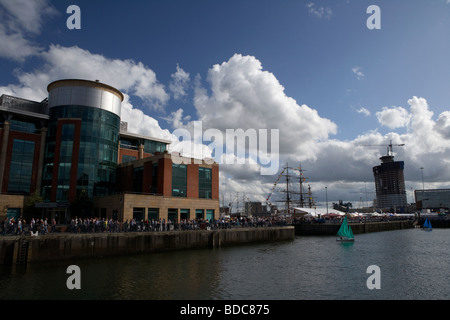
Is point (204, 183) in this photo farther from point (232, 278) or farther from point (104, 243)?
point (232, 278)

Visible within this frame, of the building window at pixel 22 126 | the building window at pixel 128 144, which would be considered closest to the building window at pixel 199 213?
the building window at pixel 128 144

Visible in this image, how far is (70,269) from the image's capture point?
28.9 metres

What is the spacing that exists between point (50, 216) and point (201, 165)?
28353 mm

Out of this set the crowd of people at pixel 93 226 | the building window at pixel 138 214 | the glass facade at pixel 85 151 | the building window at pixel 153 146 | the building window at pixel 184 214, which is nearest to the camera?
the crowd of people at pixel 93 226

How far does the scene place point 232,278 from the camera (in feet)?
86.0

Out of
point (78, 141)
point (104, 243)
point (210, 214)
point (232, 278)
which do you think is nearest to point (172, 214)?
point (210, 214)

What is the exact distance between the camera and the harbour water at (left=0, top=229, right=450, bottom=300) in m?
21.3

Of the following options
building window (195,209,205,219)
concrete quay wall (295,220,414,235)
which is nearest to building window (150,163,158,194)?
building window (195,209,205,219)

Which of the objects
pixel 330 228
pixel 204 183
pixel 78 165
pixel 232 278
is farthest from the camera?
pixel 330 228

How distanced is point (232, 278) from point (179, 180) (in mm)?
35645

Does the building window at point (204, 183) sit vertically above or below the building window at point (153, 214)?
above

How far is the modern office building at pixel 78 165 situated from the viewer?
176 feet

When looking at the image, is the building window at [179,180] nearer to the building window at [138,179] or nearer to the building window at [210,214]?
the building window at [210,214]

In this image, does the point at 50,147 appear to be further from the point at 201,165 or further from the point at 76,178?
the point at 201,165
